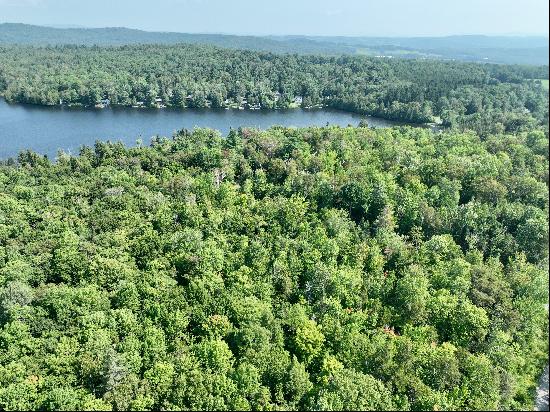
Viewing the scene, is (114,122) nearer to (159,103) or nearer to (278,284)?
(159,103)

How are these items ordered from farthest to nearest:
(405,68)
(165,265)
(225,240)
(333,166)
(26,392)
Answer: (405,68)
(333,166)
(225,240)
(165,265)
(26,392)

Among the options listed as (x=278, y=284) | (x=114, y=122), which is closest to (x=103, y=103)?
(x=114, y=122)

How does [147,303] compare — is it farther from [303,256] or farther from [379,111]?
[379,111]

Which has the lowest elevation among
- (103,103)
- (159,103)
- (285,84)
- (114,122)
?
(114,122)

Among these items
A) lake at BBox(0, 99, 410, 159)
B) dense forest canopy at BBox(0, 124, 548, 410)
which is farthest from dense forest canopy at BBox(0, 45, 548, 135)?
dense forest canopy at BBox(0, 124, 548, 410)

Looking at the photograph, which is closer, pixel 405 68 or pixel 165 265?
pixel 165 265

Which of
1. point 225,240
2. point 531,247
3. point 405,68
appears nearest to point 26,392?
point 225,240
